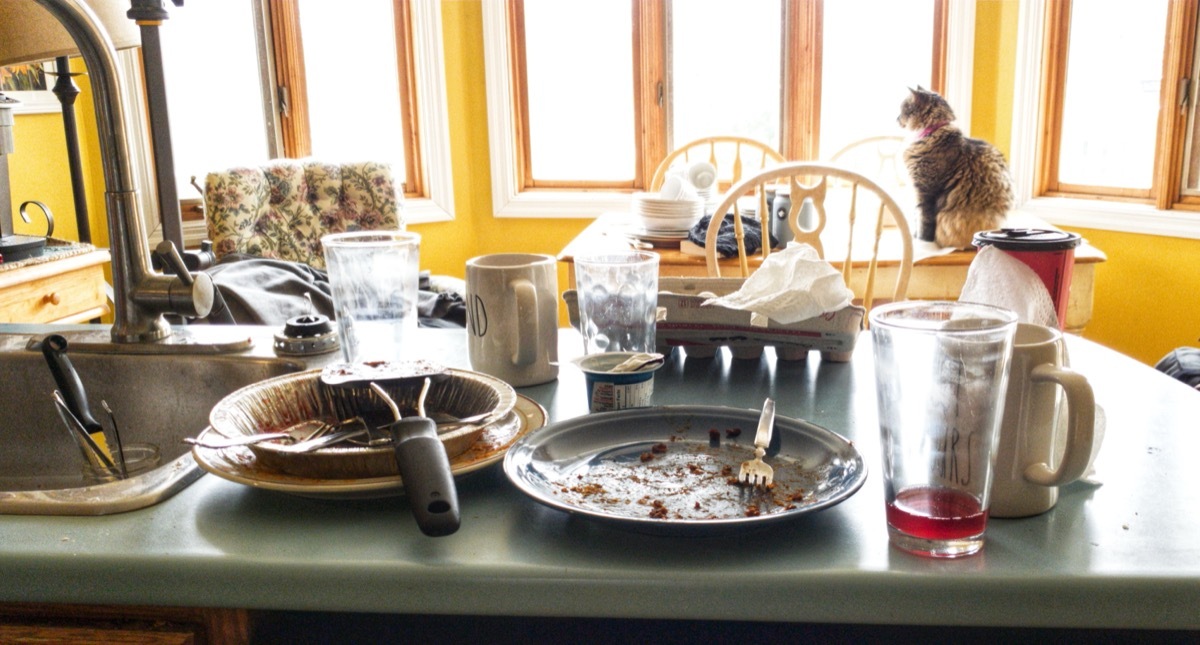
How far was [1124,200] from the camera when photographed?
10.6 ft

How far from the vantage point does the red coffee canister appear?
37.0 inches

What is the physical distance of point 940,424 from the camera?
0.59 m

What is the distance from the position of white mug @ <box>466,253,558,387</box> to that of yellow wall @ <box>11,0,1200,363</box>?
247cm

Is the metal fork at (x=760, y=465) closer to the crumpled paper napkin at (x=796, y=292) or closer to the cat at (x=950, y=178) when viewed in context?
the crumpled paper napkin at (x=796, y=292)

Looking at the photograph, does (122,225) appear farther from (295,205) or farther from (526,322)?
(295,205)

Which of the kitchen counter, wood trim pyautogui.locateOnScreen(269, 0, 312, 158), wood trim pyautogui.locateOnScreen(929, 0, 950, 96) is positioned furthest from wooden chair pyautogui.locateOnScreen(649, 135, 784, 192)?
the kitchen counter

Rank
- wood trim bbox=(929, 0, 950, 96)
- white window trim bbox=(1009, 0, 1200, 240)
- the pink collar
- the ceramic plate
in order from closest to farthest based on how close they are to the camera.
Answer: the ceramic plate → the pink collar → white window trim bbox=(1009, 0, 1200, 240) → wood trim bbox=(929, 0, 950, 96)

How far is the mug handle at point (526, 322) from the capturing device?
961 millimetres

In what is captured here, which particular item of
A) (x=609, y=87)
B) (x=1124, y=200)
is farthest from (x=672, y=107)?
(x=1124, y=200)

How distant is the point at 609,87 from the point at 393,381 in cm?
323

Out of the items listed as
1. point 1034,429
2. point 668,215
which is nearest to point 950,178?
point 668,215

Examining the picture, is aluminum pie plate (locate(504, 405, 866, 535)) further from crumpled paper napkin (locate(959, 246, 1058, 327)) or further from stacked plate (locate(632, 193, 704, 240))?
stacked plate (locate(632, 193, 704, 240))

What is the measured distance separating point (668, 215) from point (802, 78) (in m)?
1.46

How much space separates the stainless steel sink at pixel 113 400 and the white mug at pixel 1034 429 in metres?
0.75
